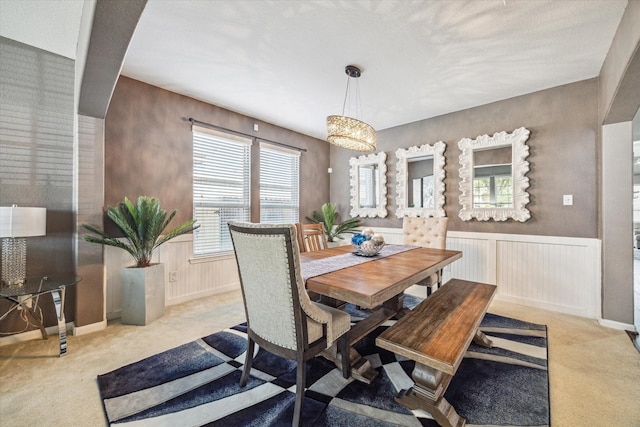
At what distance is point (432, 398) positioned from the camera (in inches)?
54.9

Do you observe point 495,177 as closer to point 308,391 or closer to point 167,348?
point 308,391

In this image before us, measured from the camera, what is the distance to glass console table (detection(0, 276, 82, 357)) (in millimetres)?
1949

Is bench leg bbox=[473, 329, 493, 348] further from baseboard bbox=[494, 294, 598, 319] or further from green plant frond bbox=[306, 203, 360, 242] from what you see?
green plant frond bbox=[306, 203, 360, 242]

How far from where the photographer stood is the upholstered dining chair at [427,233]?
316cm

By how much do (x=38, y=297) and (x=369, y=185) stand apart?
427 centimetres

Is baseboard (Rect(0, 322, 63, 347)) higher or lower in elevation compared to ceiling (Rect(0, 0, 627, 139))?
lower

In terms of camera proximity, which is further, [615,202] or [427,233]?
[427,233]

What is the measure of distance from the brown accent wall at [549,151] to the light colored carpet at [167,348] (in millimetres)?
1079

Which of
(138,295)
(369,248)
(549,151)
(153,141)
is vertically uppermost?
(153,141)

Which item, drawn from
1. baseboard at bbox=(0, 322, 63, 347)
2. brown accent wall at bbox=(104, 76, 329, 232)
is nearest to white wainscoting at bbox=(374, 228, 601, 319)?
brown accent wall at bbox=(104, 76, 329, 232)

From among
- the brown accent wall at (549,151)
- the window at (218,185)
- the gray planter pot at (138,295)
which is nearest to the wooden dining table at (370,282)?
the brown accent wall at (549,151)

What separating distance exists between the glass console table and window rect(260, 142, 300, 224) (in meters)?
2.40

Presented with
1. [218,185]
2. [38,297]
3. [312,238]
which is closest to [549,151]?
[312,238]

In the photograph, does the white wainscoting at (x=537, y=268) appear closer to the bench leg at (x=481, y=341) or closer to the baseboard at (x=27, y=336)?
the bench leg at (x=481, y=341)
